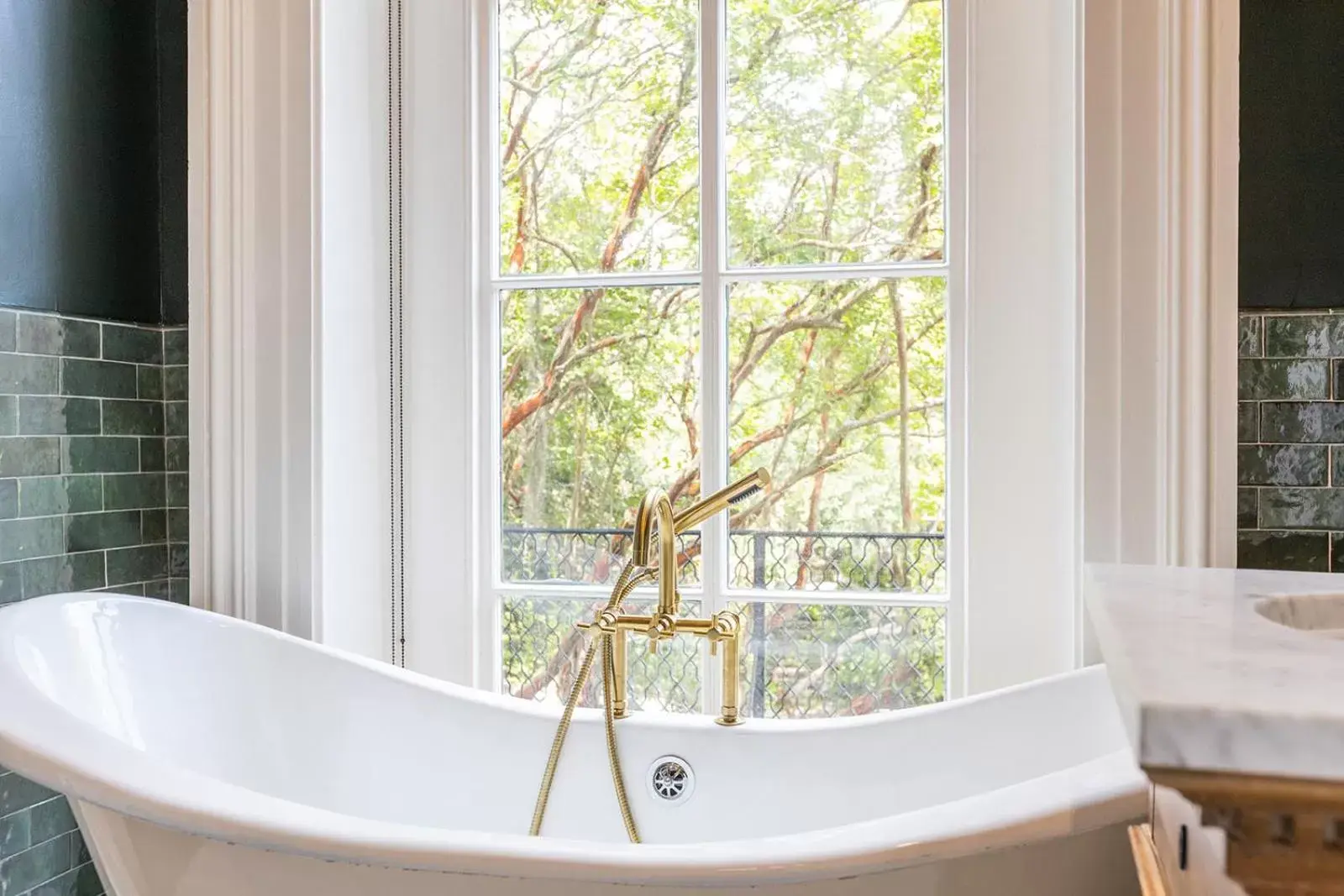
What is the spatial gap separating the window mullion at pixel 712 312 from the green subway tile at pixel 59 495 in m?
1.00

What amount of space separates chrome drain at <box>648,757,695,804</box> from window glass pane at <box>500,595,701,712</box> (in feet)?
1.10

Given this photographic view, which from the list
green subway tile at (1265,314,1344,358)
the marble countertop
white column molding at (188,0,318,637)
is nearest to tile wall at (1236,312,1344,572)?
green subway tile at (1265,314,1344,358)

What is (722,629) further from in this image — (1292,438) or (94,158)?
(94,158)

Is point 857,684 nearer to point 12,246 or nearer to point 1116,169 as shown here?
point 1116,169

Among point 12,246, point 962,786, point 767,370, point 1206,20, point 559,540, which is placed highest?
point 1206,20

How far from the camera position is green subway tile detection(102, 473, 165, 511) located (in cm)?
156

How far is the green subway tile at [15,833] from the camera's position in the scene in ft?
4.56

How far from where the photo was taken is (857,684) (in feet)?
5.37

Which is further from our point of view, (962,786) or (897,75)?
→ (897,75)

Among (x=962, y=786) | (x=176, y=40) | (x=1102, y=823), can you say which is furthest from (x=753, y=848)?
(x=176, y=40)

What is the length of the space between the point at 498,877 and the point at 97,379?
1.19m

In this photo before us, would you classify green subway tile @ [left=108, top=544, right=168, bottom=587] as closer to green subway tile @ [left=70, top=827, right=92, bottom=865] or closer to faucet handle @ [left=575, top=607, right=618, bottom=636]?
green subway tile @ [left=70, top=827, right=92, bottom=865]

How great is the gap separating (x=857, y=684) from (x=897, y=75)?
3.42 feet

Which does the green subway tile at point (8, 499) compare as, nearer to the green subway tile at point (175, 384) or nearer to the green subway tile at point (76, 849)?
the green subway tile at point (175, 384)
